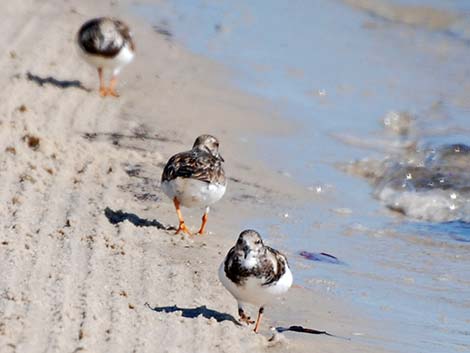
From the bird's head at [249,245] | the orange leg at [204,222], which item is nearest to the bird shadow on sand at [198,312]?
the bird's head at [249,245]

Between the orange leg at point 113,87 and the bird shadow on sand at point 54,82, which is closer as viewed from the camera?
the bird shadow on sand at point 54,82

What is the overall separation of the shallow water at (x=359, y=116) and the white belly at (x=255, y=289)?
64 centimetres

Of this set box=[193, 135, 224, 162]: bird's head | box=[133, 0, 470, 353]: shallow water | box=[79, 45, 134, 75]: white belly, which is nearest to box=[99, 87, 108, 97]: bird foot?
box=[79, 45, 134, 75]: white belly

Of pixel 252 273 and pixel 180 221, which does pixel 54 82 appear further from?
pixel 252 273

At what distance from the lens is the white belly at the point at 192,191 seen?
8164 mm

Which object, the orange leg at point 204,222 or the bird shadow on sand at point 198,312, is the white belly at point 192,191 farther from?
the bird shadow on sand at point 198,312

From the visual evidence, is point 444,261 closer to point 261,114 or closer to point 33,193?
point 33,193

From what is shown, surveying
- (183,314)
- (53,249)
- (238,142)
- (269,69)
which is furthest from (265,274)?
(269,69)

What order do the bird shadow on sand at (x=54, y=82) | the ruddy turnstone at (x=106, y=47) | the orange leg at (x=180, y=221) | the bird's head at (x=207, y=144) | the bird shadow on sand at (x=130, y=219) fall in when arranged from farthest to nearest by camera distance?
1. the ruddy turnstone at (x=106, y=47)
2. the bird shadow on sand at (x=54, y=82)
3. the bird's head at (x=207, y=144)
4. the orange leg at (x=180, y=221)
5. the bird shadow on sand at (x=130, y=219)

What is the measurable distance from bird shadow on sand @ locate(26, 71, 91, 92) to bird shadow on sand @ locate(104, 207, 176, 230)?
3.72 m

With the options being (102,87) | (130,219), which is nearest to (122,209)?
(130,219)

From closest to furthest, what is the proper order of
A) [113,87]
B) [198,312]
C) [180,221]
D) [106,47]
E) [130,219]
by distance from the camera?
[198,312] < [130,219] < [180,221] < [106,47] < [113,87]

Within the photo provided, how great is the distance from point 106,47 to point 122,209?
4325mm

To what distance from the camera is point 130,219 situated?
26.7 feet
